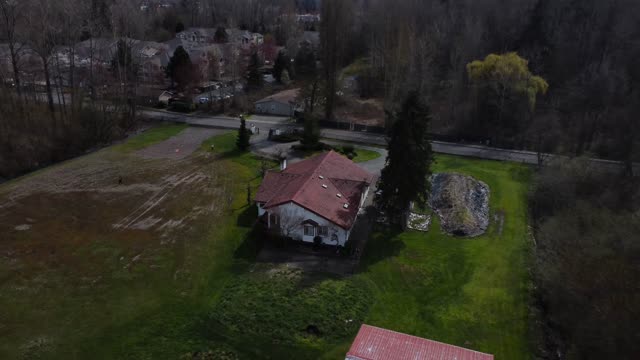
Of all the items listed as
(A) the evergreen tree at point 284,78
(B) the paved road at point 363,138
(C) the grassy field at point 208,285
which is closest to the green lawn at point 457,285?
(C) the grassy field at point 208,285

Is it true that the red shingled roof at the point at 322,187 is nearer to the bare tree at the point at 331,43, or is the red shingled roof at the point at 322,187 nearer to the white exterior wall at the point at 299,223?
the white exterior wall at the point at 299,223

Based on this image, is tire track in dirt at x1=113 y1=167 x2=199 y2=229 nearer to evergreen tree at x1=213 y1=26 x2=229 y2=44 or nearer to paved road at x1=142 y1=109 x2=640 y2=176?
paved road at x1=142 y1=109 x2=640 y2=176

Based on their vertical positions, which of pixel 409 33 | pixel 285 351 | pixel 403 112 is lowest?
pixel 285 351

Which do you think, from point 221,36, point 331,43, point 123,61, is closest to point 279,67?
point 331,43

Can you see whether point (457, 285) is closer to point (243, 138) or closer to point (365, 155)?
point (365, 155)

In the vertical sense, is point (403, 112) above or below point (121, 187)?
above

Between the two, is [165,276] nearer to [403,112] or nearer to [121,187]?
[121,187]

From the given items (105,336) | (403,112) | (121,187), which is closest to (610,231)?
(403,112)
